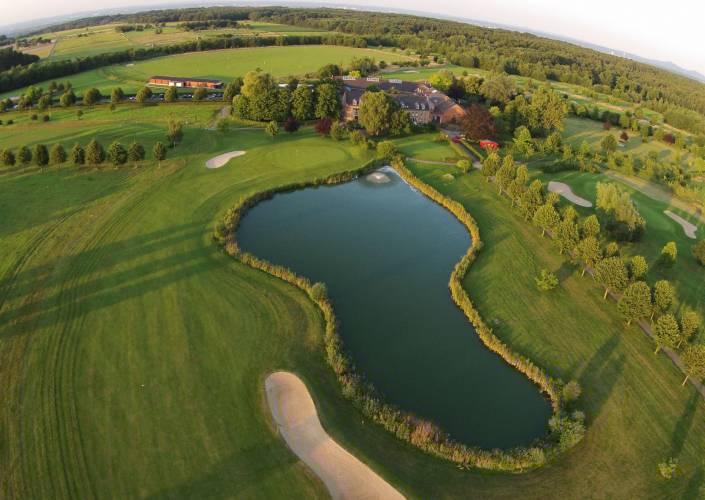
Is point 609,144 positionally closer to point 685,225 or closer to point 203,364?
point 685,225

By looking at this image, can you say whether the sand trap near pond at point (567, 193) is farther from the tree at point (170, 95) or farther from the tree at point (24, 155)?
the tree at point (170, 95)

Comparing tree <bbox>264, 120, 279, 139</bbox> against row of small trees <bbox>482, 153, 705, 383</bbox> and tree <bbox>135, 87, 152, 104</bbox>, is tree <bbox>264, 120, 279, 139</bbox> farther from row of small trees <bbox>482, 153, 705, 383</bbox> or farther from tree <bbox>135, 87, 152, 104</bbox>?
row of small trees <bbox>482, 153, 705, 383</bbox>

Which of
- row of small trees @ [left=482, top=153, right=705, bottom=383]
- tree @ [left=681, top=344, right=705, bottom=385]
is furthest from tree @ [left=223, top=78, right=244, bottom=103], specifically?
tree @ [left=681, top=344, right=705, bottom=385]

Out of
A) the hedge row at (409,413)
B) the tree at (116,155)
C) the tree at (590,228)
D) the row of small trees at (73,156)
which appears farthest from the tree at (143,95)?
the tree at (590,228)

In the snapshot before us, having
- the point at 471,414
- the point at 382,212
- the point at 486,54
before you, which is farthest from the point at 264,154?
the point at 486,54

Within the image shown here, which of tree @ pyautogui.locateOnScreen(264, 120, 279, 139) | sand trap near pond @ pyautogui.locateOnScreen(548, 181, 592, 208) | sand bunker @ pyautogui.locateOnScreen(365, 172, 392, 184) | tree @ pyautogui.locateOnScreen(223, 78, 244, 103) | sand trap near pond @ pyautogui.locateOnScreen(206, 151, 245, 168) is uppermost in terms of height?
tree @ pyautogui.locateOnScreen(223, 78, 244, 103)

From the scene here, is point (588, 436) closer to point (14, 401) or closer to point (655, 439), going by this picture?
point (655, 439)
